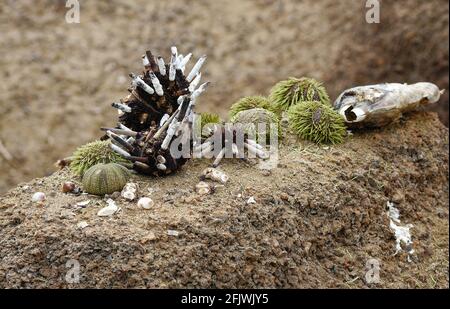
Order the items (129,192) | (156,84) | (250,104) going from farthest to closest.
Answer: (250,104) < (156,84) < (129,192)

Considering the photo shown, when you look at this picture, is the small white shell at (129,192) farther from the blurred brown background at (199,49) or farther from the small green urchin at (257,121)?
the blurred brown background at (199,49)

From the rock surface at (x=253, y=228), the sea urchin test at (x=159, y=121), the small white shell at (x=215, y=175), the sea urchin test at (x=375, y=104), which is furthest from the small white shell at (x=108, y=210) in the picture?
the sea urchin test at (x=375, y=104)

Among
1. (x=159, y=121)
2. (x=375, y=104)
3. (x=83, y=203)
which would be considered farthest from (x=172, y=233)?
(x=375, y=104)

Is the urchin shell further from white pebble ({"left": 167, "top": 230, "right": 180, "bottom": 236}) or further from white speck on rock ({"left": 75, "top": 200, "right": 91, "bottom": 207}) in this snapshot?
white pebble ({"left": 167, "top": 230, "right": 180, "bottom": 236})

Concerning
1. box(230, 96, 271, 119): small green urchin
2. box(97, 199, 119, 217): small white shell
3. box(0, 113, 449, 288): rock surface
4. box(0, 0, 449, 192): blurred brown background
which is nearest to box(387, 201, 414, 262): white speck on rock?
box(0, 113, 449, 288): rock surface

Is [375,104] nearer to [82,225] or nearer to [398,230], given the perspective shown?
[398,230]

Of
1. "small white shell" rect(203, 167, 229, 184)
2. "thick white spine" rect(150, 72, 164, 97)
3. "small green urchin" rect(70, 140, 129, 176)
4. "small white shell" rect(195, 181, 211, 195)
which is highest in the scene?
"thick white spine" rect(150, 72, 164, 97)

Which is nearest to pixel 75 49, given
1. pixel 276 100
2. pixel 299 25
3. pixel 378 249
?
pixel 299 25
